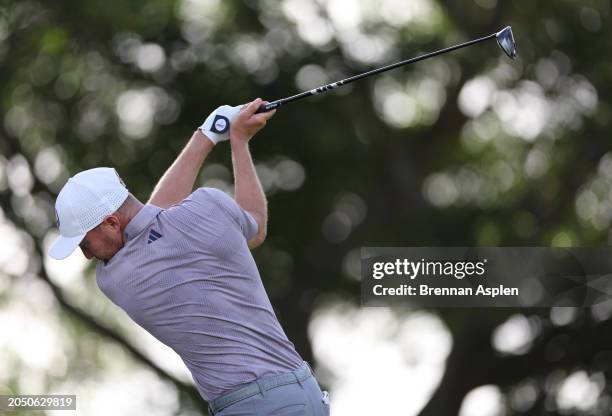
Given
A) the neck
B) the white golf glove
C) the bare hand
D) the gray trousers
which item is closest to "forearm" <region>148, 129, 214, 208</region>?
the white golf glove

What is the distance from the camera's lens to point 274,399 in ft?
12.3

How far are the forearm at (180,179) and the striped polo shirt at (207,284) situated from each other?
37 centimetres

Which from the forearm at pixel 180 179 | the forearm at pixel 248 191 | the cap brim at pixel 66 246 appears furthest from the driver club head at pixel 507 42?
the cap brim at pixel 66 246

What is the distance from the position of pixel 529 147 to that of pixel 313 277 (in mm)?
1771

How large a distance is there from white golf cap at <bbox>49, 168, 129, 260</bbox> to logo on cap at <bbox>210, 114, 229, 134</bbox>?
1.77ft

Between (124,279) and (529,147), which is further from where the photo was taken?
(529,147)

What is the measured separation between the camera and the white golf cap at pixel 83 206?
3.76m

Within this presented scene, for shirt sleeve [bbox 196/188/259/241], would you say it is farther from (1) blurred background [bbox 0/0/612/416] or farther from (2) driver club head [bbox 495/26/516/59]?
(1) blurred background [bbox 0/0/612/416]

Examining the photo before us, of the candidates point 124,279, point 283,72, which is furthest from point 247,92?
point 124,279

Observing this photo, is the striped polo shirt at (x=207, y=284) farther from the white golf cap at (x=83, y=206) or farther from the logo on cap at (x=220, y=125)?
the logo on cap at (x=220, y=125)

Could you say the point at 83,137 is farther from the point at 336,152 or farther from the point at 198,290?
the point at 198,290

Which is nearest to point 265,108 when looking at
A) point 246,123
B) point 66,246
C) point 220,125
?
point 246,123

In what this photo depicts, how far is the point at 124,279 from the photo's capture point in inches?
150
